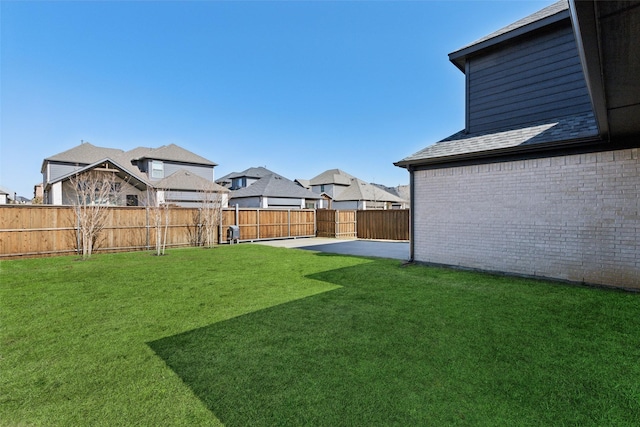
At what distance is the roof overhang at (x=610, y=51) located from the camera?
6.81 feet

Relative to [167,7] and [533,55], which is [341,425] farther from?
[167,7]

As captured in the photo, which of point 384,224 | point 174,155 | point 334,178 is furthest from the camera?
point 334,178

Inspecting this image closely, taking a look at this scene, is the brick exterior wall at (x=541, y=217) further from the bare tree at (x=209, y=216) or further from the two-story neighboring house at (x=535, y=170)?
the bare tree at (x=209, y=216)

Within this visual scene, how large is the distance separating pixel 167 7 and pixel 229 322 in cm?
1103

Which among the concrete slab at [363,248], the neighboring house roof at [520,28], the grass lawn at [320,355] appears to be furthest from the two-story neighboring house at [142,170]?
the neighboring house roof at [520,28]

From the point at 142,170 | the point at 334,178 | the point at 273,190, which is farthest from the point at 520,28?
the point at 334,178

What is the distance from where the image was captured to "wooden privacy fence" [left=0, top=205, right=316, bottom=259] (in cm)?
968

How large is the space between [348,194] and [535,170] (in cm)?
3106

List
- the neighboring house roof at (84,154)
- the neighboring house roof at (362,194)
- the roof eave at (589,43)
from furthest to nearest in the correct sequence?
the neighboring house roof at (362,194)
the neighboring house roof at (84,154)
the roof eave at (589,43)

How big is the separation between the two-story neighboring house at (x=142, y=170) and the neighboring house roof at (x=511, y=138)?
1351cm

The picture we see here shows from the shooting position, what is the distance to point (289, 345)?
10.9 ft

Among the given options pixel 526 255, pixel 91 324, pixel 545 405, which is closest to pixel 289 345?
pixel 545 405

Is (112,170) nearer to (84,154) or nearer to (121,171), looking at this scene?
(121,171)

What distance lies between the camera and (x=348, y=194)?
123 feet
